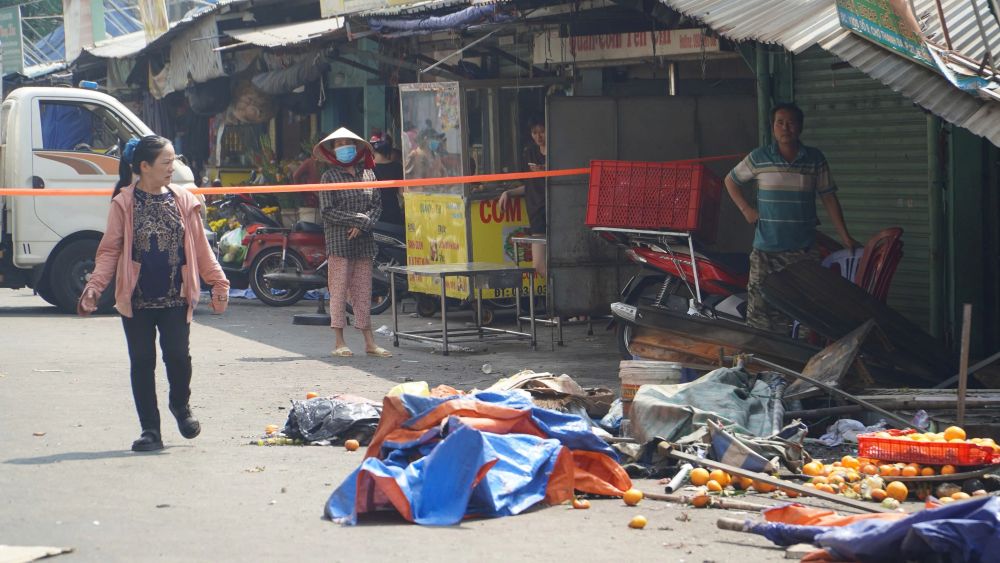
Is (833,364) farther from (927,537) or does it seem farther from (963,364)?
(927,537)

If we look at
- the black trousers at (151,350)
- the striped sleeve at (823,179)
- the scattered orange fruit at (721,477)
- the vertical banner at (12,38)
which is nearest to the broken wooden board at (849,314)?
the striped sleeve at (823,179)

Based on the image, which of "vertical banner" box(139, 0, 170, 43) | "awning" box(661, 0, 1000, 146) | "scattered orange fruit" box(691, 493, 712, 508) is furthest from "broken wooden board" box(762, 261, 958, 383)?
"vertical banner" box(139, 0, 170, 43)

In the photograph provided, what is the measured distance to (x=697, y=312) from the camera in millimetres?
9836

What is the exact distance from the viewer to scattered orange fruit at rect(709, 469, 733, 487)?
20.7ft

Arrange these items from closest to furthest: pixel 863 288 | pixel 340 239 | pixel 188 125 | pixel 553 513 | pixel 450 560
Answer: pixel 450 560
pixel 553 513
pixel 863 288
pixel 340 239
pixel 188 125

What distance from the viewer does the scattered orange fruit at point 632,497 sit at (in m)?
6.03

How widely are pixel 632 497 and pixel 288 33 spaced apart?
13.5 metres

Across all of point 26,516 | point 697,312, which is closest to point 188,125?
point 697,312

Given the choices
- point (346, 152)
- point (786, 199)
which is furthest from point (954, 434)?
point (346, 152)

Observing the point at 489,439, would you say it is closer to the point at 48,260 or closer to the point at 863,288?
the point at 863,288

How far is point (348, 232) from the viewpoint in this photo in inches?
450

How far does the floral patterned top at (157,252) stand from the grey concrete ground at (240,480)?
0.82 metres

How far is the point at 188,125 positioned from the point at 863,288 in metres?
19.7

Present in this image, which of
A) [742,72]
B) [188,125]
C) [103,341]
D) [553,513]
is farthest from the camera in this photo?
[188,125]
